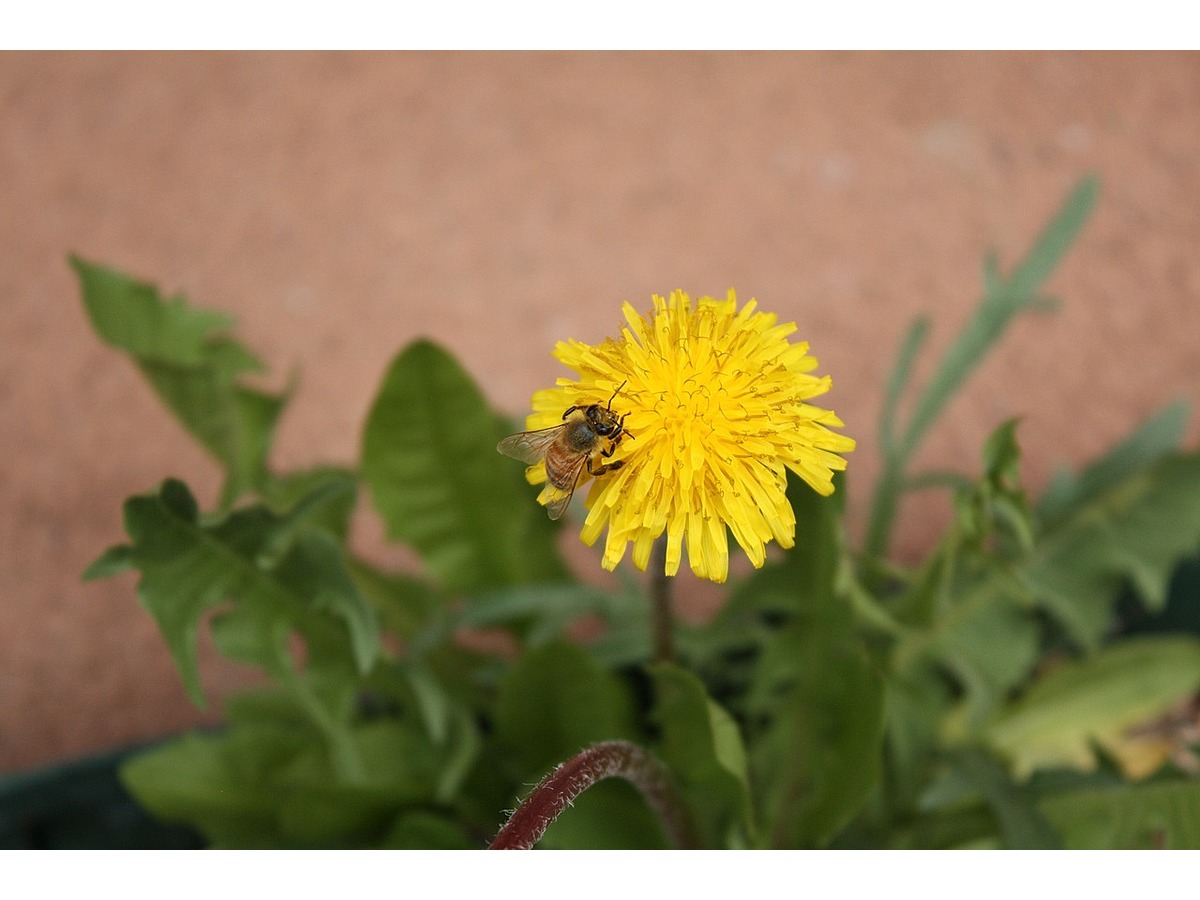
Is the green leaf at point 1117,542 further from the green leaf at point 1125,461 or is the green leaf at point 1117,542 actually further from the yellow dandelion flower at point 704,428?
the yellow dandelion flower at point 704,428

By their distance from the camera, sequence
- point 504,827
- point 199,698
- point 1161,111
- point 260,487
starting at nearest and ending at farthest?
point 504,827 → point 199,698 → point 260,487 → point 1161,111

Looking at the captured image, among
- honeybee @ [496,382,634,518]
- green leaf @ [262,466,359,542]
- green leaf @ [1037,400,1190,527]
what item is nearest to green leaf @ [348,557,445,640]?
green leaf @ [262,466,359,542]

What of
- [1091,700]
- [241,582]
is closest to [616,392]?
[241,582]

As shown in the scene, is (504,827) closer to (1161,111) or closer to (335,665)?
(335,665)

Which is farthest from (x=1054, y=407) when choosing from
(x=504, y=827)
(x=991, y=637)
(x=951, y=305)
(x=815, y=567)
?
(x=504, y=827)

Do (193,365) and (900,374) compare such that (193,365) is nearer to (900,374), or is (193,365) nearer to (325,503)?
(325,503)

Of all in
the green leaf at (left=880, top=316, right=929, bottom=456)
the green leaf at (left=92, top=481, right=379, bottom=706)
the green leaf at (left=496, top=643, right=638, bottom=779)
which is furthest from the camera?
the green leaf at (left=880, top=316, right=929, bottom=456)

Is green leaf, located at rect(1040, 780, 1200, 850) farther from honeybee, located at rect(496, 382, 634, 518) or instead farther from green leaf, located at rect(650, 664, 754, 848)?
honeybee, located at rect(496, 382, 634, 518)
